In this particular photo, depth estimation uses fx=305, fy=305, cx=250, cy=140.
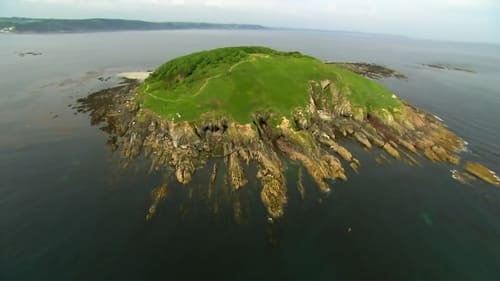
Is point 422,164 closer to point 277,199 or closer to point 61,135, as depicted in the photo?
point 277,199

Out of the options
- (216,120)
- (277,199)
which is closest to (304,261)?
(277,199)

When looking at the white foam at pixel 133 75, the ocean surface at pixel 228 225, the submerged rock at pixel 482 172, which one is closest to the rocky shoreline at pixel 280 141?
the submerged rock at pixel 482 172

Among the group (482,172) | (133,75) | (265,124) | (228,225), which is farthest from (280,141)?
(133,75)

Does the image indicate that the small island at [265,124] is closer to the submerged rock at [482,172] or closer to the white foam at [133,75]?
the submerged rock at [482,172]

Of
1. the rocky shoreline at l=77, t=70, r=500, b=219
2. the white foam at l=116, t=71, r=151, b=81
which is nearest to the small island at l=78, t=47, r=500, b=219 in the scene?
the rocky shoreline at l=77, t=70, r=500, b=219

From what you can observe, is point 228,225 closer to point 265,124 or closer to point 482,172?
point 265,124
